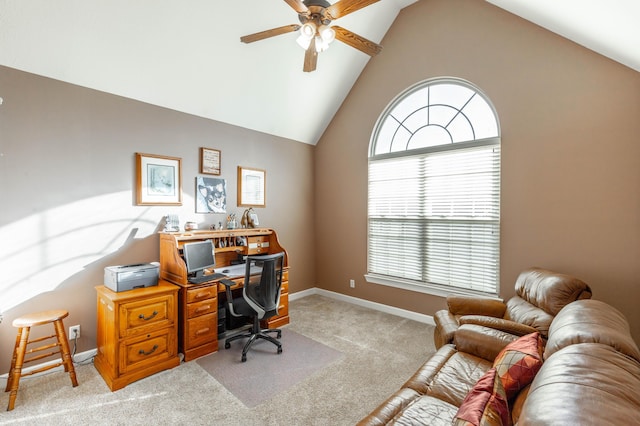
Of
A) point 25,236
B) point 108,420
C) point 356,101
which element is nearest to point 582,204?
point 356,101

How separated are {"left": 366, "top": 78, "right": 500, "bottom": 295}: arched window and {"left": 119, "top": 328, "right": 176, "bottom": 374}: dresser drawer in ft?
9.03

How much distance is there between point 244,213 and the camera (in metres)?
4.09

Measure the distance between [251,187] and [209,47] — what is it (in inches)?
72.3

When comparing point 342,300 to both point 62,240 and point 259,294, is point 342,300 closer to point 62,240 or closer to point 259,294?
point 259,294

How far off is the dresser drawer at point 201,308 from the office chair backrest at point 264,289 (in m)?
0.39

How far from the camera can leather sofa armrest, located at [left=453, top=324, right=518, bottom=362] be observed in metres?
1.92

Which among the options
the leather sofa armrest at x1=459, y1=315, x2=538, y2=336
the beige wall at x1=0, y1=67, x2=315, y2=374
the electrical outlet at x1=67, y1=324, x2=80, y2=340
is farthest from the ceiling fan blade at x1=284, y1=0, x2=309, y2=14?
the electrical outlet at x1=67, y1=324, x2=80, y2=340

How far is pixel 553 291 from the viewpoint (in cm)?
212

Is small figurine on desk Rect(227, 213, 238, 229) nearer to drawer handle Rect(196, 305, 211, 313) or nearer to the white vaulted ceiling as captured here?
drawer handle Rect(196, 305, 211, 313)

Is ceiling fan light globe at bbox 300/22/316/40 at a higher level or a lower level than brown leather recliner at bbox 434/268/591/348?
higher

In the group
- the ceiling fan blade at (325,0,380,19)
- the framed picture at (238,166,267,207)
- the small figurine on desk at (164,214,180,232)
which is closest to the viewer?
the ceiling fan blade at (325,0,380,19)

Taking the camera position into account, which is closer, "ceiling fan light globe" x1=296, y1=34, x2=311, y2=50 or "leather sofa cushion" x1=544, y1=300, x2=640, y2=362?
"leather sofa cushion" x1=544, y1=300, x2=640, y2=362

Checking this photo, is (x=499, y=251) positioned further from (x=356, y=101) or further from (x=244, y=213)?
(x=244, y=213)

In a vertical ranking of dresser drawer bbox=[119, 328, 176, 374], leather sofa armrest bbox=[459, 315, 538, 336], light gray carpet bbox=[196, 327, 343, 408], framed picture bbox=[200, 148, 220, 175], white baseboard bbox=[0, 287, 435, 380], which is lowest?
light gray carpet bbox=[196, 327, 343, 408]
